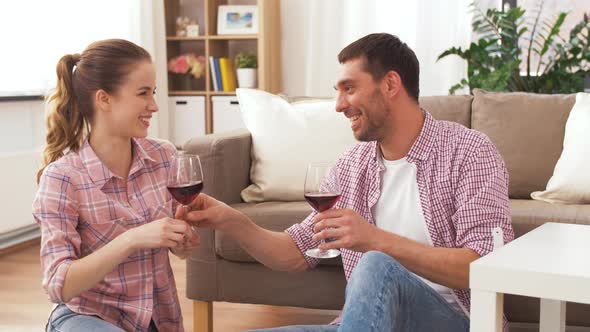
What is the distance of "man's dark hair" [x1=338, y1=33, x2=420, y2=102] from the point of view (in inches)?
73.0

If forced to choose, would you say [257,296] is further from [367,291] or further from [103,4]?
[103,4]

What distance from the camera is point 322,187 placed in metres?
1.54

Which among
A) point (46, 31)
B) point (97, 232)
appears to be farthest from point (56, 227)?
point (46, 31)

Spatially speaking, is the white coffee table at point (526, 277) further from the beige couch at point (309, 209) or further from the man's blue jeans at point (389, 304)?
the beige couch at point (309, 209)

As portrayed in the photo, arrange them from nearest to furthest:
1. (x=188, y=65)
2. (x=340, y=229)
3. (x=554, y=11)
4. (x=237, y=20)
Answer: (x=340, y=229)
(x=554, y=11)
(x=237, y=20)
(x=188, y=65)

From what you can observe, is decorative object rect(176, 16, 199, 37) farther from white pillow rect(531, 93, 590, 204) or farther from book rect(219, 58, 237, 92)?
white pillow rect(531, 93, 590, 204)

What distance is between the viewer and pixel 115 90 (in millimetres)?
1745

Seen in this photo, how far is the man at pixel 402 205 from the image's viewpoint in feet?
5.24

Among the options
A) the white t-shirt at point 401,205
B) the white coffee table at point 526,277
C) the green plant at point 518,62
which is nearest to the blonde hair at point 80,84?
the white t-shirt at point 401,205

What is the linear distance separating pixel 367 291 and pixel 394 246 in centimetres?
24

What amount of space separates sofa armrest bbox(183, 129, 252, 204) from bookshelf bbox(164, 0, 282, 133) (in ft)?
6.57

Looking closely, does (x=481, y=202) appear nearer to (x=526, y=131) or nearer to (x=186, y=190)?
(x=186, y=190)

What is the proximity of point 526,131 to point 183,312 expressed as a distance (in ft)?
4.79

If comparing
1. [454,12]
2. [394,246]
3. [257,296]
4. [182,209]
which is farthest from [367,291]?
[454,12]
